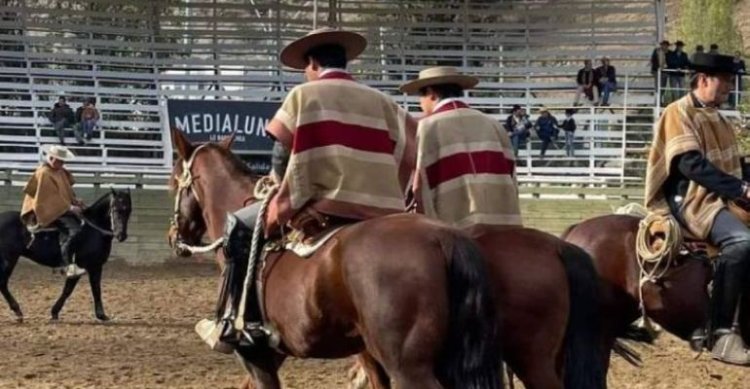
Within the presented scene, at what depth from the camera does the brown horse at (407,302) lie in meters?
5.25

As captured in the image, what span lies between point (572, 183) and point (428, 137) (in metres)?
17.8

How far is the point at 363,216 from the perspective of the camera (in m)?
6.11

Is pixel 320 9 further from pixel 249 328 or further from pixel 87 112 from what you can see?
pixel 249 328

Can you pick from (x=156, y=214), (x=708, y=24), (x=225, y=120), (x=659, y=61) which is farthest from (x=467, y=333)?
(x=708, y=24)

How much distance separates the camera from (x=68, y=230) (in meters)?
14.4

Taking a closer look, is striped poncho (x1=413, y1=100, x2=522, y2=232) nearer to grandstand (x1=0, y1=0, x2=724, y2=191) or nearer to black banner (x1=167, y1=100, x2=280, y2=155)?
black banner (x1=167, y1=100, x2=280, y2=155)

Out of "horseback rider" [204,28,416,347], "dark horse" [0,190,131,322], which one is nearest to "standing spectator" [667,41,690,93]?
"dark horse" [0,190,131,322]

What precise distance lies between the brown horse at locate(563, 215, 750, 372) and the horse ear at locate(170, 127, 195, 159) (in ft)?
8.73

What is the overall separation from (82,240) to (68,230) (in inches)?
7.8

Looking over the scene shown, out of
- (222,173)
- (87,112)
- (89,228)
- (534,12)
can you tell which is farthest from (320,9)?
(222,173)

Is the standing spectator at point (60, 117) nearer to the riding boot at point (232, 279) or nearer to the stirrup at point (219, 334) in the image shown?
the stirrup at point (219, 334)

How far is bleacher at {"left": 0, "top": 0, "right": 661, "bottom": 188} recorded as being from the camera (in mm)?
26641

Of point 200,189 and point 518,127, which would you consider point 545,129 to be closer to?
point 518,127

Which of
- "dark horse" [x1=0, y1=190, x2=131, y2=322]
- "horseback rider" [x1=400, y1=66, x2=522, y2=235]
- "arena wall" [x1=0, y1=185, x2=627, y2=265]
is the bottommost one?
"arena wall" [x1=0, y1=185, x2=627, y2=265]
